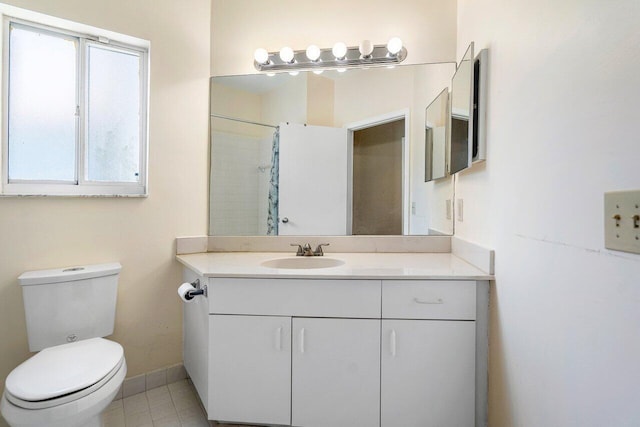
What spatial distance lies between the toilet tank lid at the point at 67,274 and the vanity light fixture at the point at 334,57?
142 cm

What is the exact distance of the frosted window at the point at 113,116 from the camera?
1651mm

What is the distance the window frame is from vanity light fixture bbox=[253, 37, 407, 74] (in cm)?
71

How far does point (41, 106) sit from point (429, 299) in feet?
6.75

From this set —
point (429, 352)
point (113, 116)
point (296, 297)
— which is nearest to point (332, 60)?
point (113, 116)

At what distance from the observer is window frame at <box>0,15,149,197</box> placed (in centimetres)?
143

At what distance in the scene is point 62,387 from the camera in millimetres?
1063

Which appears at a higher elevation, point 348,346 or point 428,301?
point 428,301

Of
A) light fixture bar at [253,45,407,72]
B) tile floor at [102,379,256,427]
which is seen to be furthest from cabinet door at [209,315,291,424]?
light fixture bar at [253,45,407,72]

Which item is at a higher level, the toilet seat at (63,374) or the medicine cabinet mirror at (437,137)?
the medicine cabinet mirror at (437,137)

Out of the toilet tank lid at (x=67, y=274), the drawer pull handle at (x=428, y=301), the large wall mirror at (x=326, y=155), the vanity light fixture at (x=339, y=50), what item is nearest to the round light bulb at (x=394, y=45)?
the large wall mirror at (x=326, y=155)

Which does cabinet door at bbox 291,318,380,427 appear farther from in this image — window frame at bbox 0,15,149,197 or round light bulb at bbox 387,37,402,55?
round light bulb at bbox 387,37,402,55

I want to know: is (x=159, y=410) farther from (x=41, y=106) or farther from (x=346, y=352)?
(x=41, y=106)

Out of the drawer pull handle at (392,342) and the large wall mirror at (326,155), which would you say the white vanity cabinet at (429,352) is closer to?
the drawer pull handle at (392,342)

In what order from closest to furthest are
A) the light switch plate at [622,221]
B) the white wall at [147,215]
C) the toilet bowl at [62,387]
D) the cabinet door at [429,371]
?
the light switch plate at [622,221]
the toilet bowl at [62,387]
the cabinet door at [429,371]
the white wall at [147,215]
